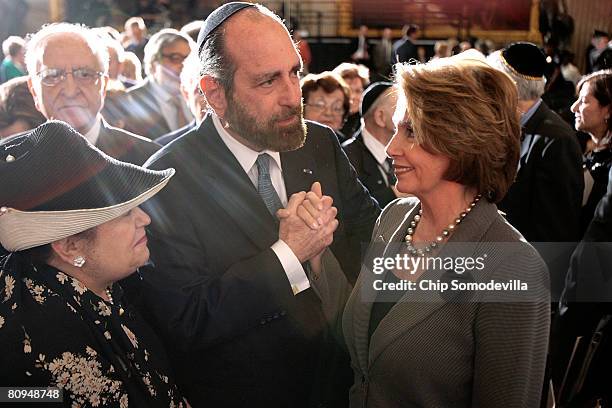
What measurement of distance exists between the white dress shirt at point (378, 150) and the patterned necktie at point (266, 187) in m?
1.89

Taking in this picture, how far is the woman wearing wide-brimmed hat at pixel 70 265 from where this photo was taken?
1590 millimetres

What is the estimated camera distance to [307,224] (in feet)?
6.20

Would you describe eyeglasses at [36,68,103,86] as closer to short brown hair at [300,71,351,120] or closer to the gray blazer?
the gray blazer

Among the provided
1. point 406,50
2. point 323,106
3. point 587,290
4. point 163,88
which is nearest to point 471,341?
point 587,290

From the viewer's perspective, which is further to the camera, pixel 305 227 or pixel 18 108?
pixel 18 108

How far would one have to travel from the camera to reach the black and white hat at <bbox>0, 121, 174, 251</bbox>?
1.62 m

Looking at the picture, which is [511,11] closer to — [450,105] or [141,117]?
[141,117]

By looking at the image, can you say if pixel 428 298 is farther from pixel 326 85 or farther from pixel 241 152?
pixel 326 85

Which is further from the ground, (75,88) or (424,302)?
(75,88)

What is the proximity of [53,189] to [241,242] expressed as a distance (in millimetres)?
578

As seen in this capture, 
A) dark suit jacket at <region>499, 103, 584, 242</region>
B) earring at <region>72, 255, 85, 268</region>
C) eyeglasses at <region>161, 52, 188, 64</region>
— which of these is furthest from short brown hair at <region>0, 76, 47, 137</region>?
dark suit jacket at <region>499, 103, 584, 242</region>

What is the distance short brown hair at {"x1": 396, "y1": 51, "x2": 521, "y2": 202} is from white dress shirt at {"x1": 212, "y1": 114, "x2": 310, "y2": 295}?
0.49 m

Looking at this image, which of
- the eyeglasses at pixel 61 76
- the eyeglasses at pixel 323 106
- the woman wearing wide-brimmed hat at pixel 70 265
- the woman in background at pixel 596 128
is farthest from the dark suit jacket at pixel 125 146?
the woman in background at pixel 596 128

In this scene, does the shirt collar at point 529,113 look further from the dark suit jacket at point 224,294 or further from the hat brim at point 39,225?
the hat brim at point 39,225
